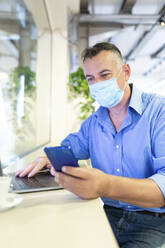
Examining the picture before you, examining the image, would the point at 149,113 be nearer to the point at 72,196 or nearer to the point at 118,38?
the point at 72,196

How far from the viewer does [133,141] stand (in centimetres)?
106

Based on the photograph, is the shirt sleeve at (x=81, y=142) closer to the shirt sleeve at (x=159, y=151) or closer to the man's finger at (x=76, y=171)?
the shirt sleeve at (x=159, y=151)

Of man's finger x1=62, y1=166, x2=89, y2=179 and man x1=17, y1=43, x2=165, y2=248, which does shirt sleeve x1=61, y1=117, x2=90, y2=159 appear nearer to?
man x1=17, y1=43, x2=165, y2=248

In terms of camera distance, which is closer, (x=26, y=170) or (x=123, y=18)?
(x=26, y=170)

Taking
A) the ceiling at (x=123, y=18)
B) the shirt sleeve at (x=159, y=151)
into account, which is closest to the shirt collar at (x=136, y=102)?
the shirt sleeve at (x=159, y=151)

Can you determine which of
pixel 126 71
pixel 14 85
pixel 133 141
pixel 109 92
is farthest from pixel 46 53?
pixel 133 141

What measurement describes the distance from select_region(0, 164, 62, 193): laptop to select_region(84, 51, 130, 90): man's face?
0.61 metres

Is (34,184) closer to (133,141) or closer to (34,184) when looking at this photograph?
(34,184)

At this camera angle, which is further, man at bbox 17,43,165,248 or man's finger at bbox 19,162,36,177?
man's finger at bbox 19,162,36,177

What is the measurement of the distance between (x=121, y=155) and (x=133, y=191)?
1.36ft

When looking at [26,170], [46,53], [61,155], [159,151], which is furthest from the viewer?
[46,53]

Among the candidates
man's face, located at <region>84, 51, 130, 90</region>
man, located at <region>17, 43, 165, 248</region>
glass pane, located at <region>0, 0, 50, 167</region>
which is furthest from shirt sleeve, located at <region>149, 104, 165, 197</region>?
glass pane, located at <region>0, 0, 50, 167</region>

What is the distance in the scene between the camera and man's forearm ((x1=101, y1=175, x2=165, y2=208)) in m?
0.64

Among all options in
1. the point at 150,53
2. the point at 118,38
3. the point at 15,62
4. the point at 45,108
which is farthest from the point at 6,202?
the point at 150,53
